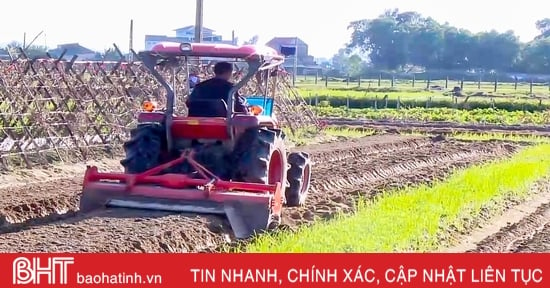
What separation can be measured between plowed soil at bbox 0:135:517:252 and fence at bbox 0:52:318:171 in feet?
6.71

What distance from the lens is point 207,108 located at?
10.9 meters

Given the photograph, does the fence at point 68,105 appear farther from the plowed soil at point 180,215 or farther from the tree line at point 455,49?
the tree line at point 455,49

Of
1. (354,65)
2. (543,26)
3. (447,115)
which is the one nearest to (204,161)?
(447,115)

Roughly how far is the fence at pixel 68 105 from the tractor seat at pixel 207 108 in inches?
174

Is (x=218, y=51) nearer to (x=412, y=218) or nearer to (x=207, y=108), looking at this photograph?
(x=207, y=108)

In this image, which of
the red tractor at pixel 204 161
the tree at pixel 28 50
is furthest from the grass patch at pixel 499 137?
the red tractor at pixel 204 161

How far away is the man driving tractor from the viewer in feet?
35.5

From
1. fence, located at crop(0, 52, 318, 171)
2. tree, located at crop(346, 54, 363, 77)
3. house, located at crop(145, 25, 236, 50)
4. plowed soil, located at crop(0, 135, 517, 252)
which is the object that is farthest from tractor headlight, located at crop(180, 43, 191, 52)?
tree, located at crop(346, 54, 363, 77)

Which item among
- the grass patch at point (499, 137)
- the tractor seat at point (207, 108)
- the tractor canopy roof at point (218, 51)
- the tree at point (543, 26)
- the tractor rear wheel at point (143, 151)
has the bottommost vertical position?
the grass patch at point (499, 137)

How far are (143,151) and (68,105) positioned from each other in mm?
9068

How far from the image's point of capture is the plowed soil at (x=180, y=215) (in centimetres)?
892

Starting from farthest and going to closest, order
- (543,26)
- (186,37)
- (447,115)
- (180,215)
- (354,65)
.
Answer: (543,26) < (354,65) < (186,37) < (447,115) < (180,215)

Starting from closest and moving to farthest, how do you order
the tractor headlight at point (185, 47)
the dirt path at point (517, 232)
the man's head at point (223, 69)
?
the dirt path at point (517, 232) → the tractor headlight at point (185, 47) → the man's head at point (223, 69)

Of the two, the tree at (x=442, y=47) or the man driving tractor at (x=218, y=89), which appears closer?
the man driving tractor at (x=218, y=89)
